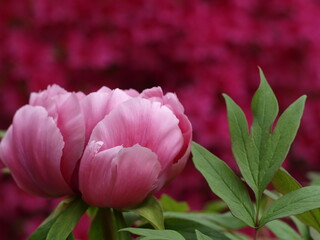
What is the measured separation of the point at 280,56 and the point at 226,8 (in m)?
0.27

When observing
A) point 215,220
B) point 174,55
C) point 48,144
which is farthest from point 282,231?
point 174,55

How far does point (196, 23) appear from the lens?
1.62 m

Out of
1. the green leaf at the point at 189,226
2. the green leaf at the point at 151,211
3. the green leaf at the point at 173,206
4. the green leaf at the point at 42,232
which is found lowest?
the green leaf at the point at 173,206

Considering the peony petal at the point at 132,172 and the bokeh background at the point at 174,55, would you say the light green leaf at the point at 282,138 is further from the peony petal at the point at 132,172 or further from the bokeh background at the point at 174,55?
the bokeh background at the point at 174,55

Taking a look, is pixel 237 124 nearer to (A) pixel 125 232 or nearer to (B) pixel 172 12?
(A) pixel 125 232

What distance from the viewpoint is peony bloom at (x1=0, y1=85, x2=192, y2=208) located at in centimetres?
34

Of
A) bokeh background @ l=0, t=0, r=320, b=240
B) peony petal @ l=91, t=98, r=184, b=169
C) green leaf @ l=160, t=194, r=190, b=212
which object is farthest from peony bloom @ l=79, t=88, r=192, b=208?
bokeh background @ l=0, t=0, r=320, b=240

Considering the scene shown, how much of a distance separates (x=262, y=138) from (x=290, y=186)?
0.09 ft

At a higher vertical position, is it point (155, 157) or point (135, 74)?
point (155, 157)

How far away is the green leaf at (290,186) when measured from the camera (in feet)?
1.12

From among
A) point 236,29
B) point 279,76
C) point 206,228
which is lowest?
point 279,76

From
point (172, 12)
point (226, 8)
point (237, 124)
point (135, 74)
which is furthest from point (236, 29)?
point (237, 124)

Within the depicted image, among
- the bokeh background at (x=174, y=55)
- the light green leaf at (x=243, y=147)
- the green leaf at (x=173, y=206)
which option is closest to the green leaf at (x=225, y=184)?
the light green leaf at (x=243, y=147)

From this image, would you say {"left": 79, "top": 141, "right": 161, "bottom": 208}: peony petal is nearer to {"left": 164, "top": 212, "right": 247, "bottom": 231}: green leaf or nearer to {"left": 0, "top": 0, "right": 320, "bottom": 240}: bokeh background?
{"left": 164, "top": 212, "right": 247, "bottom": 231}: green leaf
